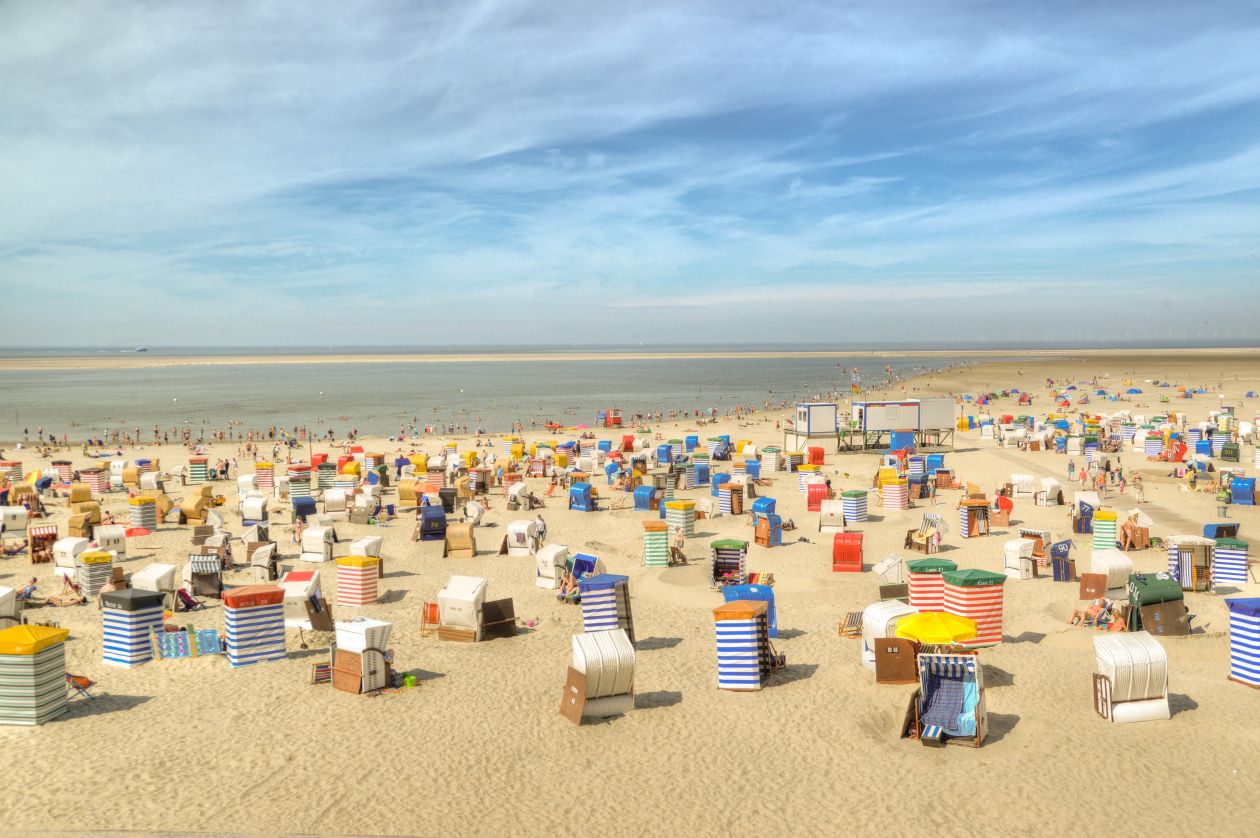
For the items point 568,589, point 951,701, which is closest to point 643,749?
point 951,701

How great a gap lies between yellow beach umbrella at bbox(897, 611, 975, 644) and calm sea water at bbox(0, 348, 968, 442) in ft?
193

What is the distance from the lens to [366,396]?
348ft

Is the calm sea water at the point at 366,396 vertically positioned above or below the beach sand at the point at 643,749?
above

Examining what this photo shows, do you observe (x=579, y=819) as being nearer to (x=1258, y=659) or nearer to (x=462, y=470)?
(x=1258, y=659)

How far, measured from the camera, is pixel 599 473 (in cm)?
4316

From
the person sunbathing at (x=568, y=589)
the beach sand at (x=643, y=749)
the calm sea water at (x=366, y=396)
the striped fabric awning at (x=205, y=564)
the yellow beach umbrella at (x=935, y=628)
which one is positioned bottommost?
the beach sand at (x=643, y=749)

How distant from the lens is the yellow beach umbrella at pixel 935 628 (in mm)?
14812

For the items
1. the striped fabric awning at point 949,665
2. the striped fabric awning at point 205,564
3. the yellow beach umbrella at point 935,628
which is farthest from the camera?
the striped fabric awning at point 205,564

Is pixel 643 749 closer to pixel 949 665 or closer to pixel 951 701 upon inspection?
pixel 951 701

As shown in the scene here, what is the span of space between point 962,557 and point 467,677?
15544 mm

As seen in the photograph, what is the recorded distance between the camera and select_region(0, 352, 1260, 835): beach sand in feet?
36.9

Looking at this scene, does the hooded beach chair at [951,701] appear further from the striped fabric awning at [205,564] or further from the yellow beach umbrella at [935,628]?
the striped fabric awning at [205,564]

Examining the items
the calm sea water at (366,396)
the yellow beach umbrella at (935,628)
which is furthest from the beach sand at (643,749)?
the calm sea water at (366,396)

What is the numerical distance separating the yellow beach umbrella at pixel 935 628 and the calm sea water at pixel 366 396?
58.8 meters
